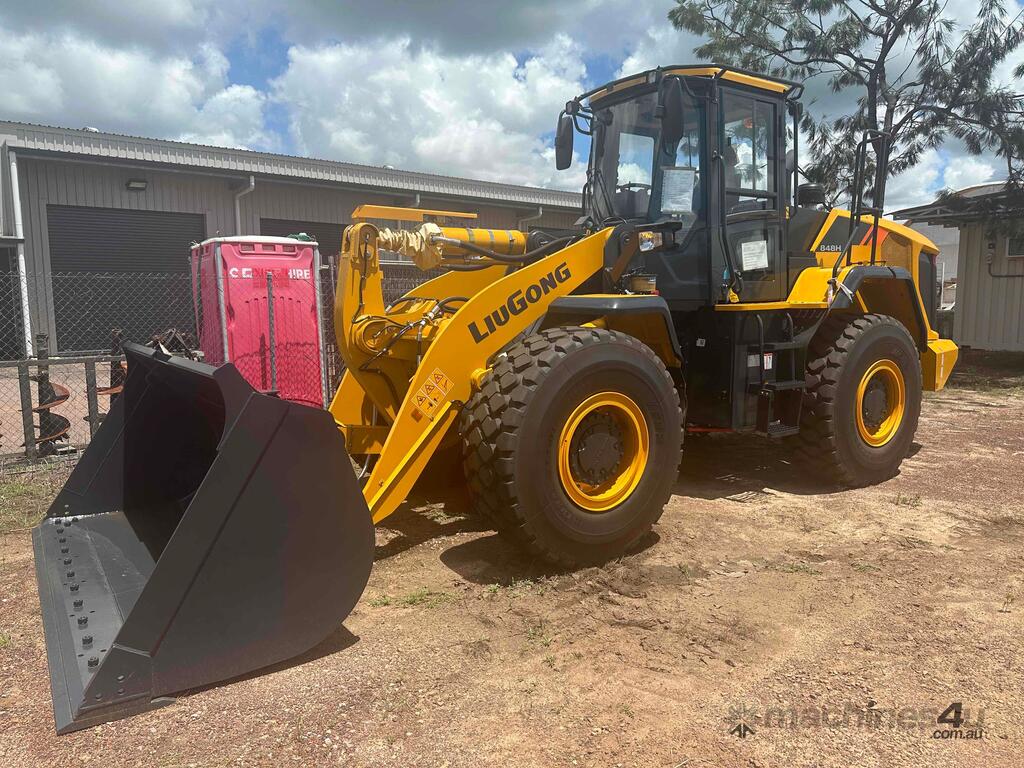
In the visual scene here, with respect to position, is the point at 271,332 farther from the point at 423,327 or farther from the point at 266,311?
the point at 423,327

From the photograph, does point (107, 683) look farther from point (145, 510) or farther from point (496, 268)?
point (496, 268)

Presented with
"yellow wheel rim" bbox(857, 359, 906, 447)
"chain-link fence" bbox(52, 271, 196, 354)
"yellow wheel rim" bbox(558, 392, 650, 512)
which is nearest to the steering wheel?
"yellow wheel rim" bbox(558, 392, 650, 512)

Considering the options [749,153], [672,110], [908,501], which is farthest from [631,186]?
[908,501]

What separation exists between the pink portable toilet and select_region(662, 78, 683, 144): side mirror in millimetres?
4530

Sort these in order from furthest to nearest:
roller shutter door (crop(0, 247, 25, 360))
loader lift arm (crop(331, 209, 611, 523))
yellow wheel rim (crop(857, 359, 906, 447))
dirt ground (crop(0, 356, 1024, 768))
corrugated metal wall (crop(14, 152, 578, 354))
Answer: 1. corrugated metal wall (crop(14, 152, 578, 354))
2. roller shutter door (crop(0, 247, 25, 360))
3. yellow wheel rim (crop(857, 359, 906, 447))
4. loader lift arm (crop(331, 209, 611, 523))
5. dirt ground (crop(0, 356, 1024, 768))

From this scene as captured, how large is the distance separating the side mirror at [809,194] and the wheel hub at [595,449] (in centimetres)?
283

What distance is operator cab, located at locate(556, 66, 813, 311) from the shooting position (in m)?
5.08

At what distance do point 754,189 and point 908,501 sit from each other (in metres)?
2.44

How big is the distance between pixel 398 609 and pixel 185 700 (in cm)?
104

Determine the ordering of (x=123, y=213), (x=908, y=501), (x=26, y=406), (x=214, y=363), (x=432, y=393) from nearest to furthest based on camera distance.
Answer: (x=432, y=393) → (x=908, y=501) → (x=26, y=406) → (x=214, y=363) → (x=123, y=213)

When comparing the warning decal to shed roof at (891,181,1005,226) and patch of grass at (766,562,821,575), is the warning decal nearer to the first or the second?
patch of grass at (766,562,821,575)

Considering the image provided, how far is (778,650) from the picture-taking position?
10.3 feet

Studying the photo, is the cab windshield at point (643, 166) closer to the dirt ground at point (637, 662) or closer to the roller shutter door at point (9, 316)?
the dirt ground at point (637, 662)

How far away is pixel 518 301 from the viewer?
4.16 metres
